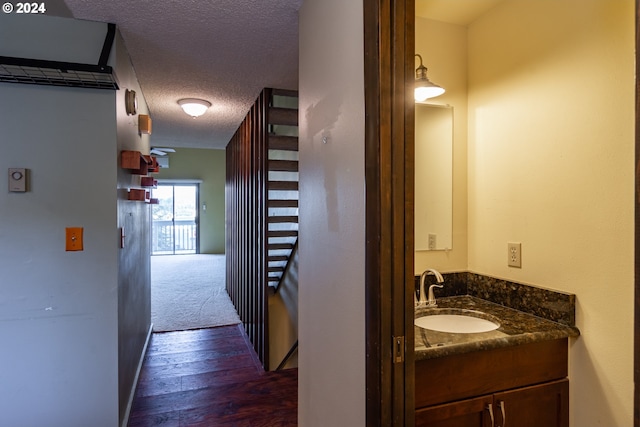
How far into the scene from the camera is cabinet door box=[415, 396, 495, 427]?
1217 millimetres

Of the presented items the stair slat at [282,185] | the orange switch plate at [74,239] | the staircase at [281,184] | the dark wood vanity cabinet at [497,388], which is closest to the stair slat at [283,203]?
the staircase at [281,184]

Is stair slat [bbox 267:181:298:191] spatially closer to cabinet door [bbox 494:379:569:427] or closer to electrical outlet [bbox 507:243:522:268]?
electrical outlet [bbox 507:243:522:268]

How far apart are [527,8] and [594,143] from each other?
2.38 ft

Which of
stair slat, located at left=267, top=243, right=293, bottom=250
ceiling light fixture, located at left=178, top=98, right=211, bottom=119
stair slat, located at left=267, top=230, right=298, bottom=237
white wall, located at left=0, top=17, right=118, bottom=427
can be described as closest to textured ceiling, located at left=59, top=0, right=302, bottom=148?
ceiling light fixture, located at left=178, top=98, right=211, bottom=119

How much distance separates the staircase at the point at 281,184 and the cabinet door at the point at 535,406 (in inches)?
83.3

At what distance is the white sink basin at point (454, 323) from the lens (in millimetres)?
1564

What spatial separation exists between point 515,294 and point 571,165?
25.1 inches

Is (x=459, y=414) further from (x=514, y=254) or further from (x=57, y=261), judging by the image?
(x=57, y=261)

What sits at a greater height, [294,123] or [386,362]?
[294,123]

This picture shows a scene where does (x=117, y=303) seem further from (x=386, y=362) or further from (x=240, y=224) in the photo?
(x=240, y=224)

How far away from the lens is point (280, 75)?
8.75ft

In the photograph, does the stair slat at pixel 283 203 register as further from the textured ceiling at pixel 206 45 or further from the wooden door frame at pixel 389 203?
the wooden door frame at pixel 389 203

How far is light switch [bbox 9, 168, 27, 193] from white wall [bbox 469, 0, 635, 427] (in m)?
2.35

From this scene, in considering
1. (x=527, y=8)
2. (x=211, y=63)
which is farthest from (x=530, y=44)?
(x=211, y=63)
